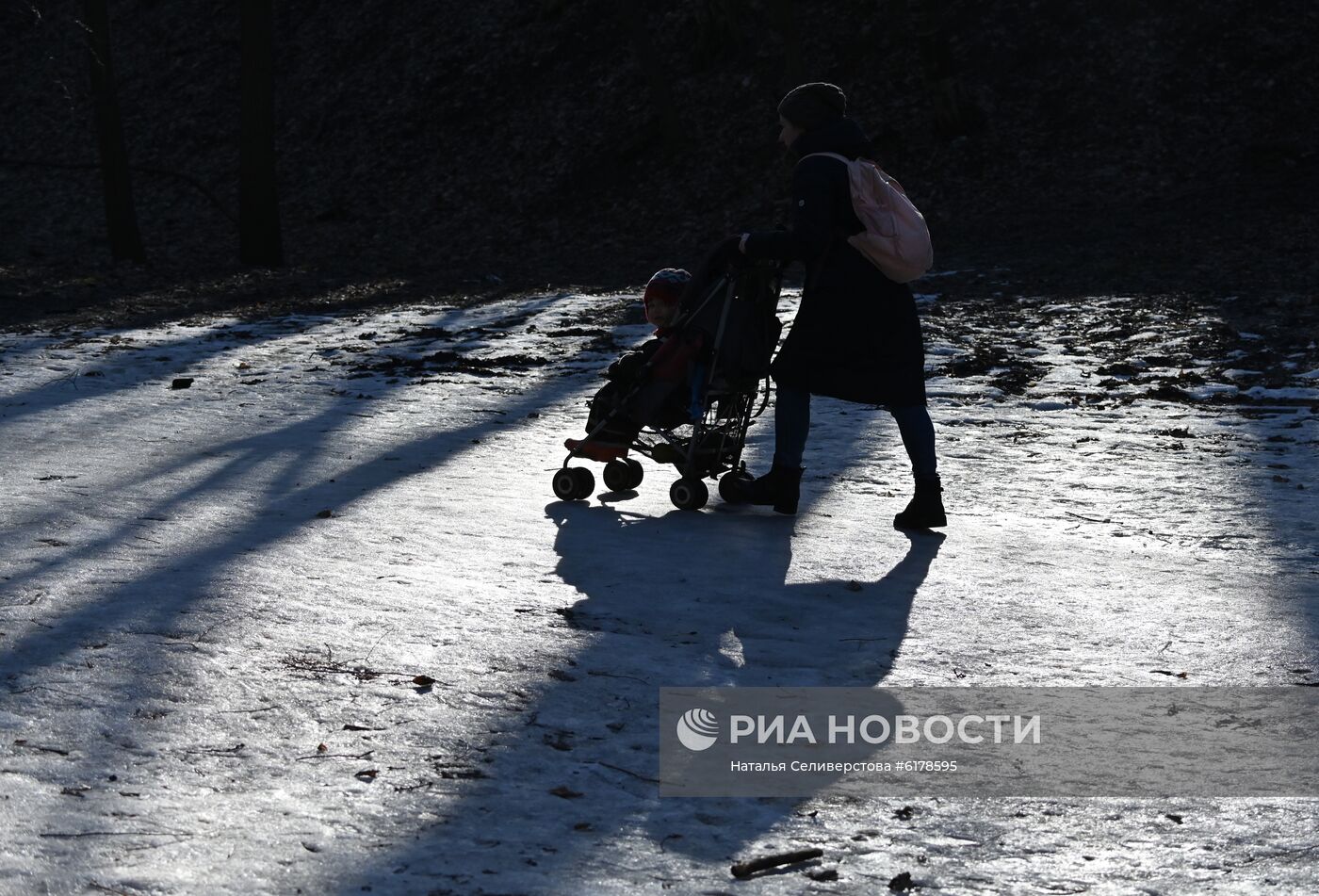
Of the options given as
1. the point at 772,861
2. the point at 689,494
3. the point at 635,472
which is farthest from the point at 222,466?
the point at 772,861

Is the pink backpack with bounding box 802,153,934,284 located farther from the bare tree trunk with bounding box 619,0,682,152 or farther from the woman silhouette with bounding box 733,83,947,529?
the bare tree trunk with bounding box 619,0,682,152

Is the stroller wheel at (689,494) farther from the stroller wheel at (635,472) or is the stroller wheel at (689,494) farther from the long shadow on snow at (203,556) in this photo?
the long shadow on snow at (203,556)

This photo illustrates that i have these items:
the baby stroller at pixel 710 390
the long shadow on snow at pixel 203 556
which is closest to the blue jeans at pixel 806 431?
the baby stroller at pixel 710 390

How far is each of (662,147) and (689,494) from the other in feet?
54.8

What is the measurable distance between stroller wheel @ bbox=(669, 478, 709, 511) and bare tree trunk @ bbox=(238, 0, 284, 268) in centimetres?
1349

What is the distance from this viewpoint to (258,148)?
18.5 meters

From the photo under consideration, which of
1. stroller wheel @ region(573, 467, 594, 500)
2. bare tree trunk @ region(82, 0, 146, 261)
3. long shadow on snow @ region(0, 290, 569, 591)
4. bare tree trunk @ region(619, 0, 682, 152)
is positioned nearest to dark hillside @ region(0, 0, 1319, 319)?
bare tree trunk @ region(619, 0, 682, 152)

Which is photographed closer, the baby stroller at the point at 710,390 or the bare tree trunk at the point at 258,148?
the baby stroller at the point at 710,390

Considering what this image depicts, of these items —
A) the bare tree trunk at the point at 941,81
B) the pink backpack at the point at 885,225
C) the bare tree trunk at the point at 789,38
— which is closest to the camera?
the pink backpack at the point at 885,225

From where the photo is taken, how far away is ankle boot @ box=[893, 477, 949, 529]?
5.90 meters

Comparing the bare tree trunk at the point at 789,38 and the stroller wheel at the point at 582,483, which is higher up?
the bare tree trunk at the point at 789,38

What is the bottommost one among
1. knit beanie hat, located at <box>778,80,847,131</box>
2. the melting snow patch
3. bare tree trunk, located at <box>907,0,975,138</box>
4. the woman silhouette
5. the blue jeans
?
the melting snow patch

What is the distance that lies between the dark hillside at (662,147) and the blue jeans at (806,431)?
8211mm

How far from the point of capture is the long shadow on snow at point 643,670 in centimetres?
285
